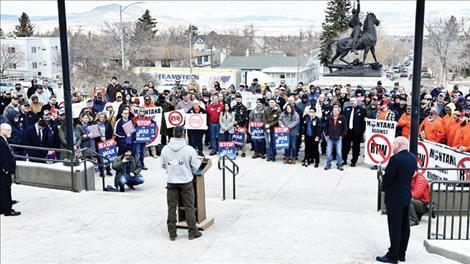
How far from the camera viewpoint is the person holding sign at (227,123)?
52.5ft

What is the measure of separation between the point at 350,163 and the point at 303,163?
4.14 feet

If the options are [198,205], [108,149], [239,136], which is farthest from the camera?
[239,136]

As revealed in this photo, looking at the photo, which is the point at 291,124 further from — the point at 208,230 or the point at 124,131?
the point at 208,230

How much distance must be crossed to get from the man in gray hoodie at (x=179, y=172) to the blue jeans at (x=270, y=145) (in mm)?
7478

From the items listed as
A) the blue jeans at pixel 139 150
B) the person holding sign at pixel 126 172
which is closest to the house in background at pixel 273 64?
the blue jeans at pixel 139 150

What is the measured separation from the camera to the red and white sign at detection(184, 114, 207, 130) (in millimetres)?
16500

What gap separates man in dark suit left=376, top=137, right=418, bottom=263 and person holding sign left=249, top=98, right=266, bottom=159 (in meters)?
8.77

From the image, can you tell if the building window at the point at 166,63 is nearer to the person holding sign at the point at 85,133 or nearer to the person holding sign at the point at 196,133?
the person holding sign at the point at 196,133

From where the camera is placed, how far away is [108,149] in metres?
14.1

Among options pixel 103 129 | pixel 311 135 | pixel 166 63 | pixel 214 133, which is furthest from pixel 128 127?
pixel 166 63

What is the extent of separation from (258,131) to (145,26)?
8118 cm

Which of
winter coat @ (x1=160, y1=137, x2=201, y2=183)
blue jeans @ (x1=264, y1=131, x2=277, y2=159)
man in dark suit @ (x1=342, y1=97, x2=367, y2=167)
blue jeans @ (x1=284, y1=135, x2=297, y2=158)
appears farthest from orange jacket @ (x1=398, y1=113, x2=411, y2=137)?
winter coat @ (x1=160, y1=137, x2=201, y2=183)

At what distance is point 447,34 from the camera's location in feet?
255

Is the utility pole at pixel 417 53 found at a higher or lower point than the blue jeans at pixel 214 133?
higher
